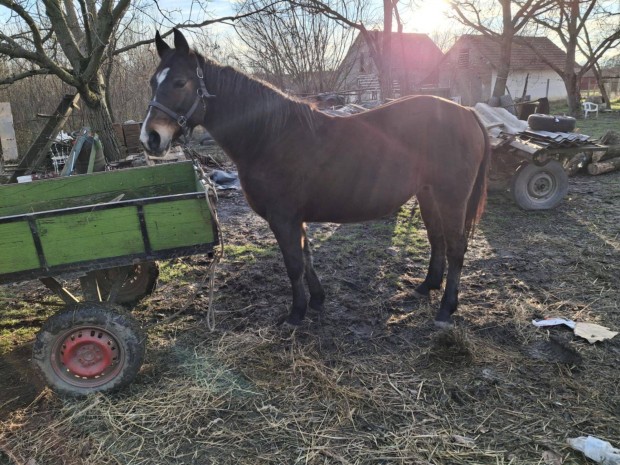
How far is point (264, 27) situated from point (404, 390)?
16411 mm

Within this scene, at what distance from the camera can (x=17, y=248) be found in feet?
7.87

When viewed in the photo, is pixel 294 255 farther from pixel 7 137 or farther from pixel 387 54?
pixel 7 137

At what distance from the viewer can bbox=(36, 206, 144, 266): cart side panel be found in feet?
7.92

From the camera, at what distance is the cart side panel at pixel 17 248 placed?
2361 millimetres

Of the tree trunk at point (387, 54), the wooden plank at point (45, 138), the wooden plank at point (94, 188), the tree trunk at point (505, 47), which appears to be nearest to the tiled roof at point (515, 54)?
the tree trunk at point (505, 47)

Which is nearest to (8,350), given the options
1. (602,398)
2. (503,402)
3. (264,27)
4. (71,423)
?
(71,423)

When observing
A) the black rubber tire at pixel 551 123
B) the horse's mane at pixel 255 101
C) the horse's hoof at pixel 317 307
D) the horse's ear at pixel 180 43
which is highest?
the horse's ear at pixel 180 43

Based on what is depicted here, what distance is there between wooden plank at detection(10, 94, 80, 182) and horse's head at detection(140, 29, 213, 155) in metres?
7.20

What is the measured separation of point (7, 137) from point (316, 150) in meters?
14.1

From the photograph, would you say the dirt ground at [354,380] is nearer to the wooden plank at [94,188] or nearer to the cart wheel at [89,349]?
the cart wheel at [89,349]

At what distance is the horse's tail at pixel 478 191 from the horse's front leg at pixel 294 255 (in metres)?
1.56

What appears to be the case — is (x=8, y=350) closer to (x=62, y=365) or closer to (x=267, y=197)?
(x=62, y=365)

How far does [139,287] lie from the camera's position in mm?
3912

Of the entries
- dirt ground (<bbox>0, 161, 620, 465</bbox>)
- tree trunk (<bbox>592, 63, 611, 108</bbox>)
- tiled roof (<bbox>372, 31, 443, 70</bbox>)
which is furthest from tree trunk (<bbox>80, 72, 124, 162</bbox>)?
tiled roof (<bbox>372, 31, 443, 70</bbox>)
